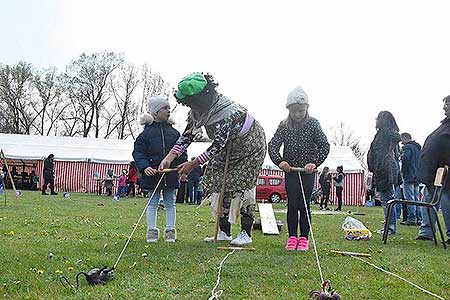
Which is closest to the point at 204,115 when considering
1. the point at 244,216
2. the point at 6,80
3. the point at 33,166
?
the point at 244,216

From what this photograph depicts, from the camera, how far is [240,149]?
5820 millimetres

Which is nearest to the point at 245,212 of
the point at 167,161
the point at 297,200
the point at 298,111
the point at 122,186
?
the point at 297,200

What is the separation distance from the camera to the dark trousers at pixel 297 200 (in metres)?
5.71

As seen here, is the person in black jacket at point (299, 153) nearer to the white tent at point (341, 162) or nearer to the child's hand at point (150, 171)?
the child's hand at point (150, 171)

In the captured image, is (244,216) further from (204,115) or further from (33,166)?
(33,166)

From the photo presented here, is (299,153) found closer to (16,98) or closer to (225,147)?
(225,147)

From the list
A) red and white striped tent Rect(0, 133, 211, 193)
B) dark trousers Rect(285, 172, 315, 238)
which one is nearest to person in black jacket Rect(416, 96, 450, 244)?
dark trousers Rect(285, 172, 315, 238)

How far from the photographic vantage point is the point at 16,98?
4788 cm

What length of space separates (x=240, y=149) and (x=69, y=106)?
46.3 metres

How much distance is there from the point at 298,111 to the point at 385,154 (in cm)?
270

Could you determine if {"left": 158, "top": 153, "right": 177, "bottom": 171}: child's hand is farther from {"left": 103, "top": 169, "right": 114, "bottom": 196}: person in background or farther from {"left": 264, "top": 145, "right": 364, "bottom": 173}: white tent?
{"left": 264, "top": 145, "right": 364, "bottom": 173}: white tent

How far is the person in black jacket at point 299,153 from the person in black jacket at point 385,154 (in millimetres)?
2450

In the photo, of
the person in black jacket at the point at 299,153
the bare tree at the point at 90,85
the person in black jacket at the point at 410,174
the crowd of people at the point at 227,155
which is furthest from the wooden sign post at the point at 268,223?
the bare tree at the point at 90,85

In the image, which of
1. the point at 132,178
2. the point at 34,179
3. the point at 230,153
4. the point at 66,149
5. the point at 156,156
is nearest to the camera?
the point at 230,153
